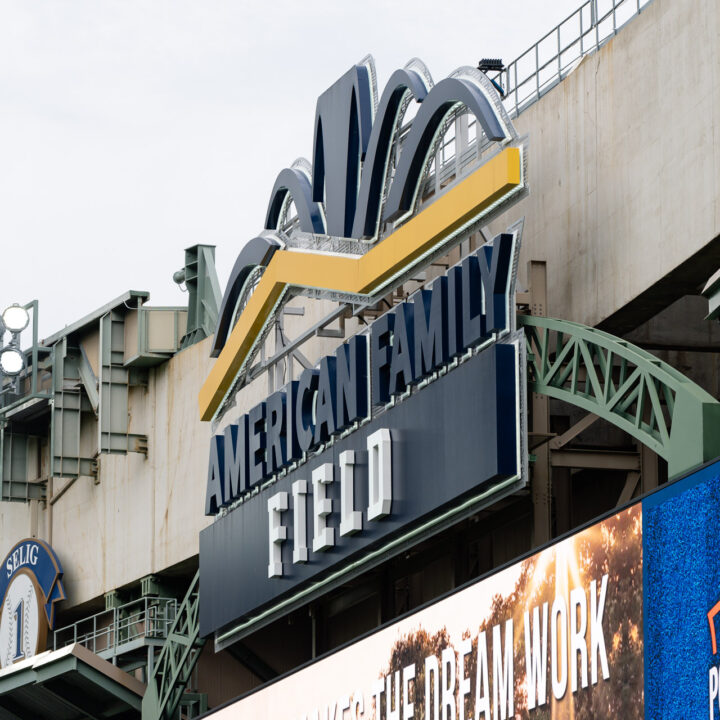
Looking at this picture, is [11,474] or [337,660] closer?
[337,660]

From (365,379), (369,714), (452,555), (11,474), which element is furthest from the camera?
(11,474)

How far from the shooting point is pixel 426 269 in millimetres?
36969

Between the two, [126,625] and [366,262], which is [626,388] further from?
[126,625]

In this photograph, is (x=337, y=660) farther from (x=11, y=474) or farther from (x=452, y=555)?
(x=11, y=474)

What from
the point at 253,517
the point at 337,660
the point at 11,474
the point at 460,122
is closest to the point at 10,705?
the point at 11,474

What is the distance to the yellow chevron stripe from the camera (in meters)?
31.5

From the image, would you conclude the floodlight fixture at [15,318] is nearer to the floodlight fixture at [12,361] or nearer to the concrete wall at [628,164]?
the floodlight fixture at [12,361]

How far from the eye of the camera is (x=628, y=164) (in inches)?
1251

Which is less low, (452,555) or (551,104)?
(551,104)

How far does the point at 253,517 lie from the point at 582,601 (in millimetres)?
14379

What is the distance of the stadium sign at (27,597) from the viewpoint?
5266 cm

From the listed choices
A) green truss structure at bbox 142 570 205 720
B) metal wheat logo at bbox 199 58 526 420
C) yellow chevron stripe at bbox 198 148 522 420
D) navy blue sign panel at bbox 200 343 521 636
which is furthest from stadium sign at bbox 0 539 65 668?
metal wheat logo at bbox 199 58 526 420

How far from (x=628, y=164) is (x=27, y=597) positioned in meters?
26.5

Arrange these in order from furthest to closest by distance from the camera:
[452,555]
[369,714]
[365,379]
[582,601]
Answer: [452,555], [365,379], [369,714], [582,601]
